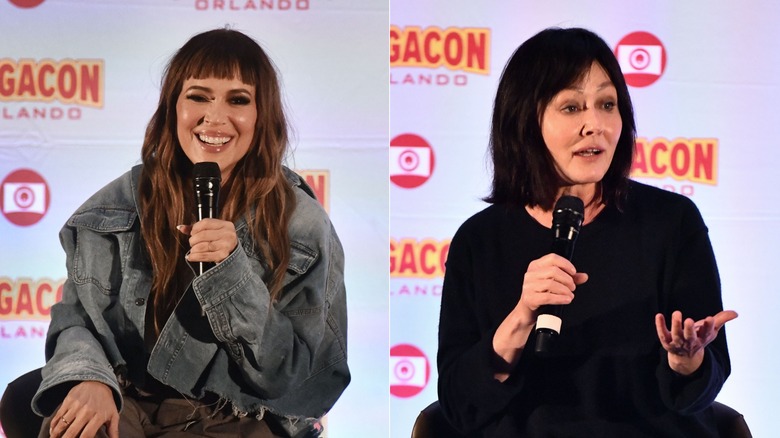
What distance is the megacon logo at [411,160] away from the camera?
3.21 m

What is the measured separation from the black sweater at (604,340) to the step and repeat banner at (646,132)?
0.80 metres

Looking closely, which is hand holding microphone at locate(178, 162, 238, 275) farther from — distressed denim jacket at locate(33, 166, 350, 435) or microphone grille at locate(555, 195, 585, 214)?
microphone grille at locate(555, 195, 585, 214)

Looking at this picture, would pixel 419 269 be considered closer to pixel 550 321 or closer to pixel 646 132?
pixel 646 132

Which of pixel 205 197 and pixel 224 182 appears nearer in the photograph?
pixel 205 197

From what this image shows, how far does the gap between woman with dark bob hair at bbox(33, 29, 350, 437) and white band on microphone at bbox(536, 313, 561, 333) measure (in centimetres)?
75

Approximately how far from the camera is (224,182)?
267 cm

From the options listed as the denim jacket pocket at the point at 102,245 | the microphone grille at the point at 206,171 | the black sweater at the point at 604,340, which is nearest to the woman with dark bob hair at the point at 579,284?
the black sweater at the point at 604,340

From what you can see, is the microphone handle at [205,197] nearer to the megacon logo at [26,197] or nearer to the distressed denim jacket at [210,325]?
the distressed denim jacket at [210,325]

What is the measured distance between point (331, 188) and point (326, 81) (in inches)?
12.5

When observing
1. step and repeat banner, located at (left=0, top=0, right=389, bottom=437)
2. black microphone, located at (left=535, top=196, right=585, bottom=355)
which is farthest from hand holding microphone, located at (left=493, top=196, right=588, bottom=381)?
step and repeat banner, located at (left=0, top=0, right=389, bottom=437)

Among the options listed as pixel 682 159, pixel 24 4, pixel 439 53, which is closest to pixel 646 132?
pixel 682 159

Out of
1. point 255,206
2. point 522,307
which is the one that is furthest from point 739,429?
point 255,206

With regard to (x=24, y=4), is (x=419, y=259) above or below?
below

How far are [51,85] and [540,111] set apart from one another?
1.50 m
